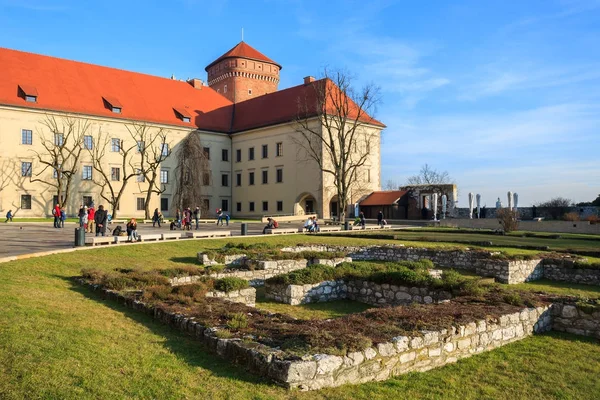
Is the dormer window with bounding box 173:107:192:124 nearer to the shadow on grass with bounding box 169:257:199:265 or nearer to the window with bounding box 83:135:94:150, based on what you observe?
the window with bounding box 83:135:94:150

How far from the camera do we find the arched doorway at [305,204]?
55719mm

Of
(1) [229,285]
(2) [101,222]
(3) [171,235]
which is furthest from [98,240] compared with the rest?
(1) [229,285]

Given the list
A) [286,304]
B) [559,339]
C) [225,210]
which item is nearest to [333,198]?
[225,210]

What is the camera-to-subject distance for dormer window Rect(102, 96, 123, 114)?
5319cm

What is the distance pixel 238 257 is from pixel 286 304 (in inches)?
247

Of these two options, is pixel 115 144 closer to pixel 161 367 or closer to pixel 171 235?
pixel 171 235

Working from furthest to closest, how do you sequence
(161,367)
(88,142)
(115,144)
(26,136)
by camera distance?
1. (115,144)
2. (88,142)
3. (26,136)
4. (161,367)

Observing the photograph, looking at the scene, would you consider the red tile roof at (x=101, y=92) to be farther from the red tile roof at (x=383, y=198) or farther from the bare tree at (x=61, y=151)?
the red tile roof at (x=383, y=198)

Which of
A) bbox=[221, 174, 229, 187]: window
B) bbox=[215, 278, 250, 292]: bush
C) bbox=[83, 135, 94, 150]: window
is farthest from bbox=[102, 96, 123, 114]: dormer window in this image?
bbox=[215, 278, 250, 292]: bush

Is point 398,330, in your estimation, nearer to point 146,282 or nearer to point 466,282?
point 466,282

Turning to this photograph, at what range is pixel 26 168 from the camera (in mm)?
48438

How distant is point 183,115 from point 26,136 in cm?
1712

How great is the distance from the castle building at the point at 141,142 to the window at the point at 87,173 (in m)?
0.12

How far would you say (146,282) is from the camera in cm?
1188
